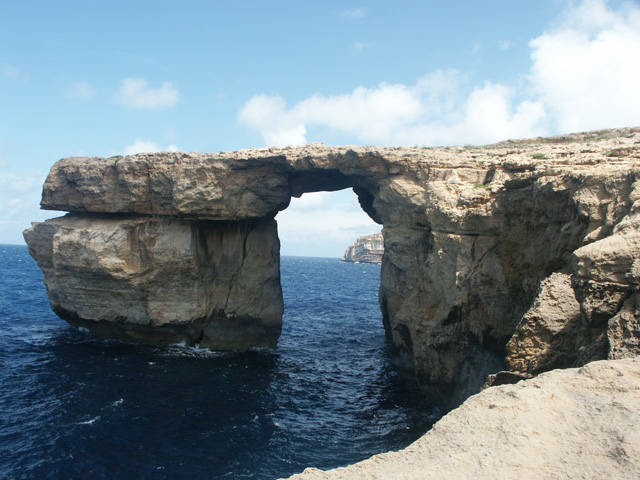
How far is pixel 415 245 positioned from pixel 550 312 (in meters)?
10.8

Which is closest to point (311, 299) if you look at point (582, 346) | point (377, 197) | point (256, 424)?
point (377, 197)

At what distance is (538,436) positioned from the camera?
5527 millimetres

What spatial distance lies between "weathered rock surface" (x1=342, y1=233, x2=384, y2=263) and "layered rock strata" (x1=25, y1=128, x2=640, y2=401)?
121m

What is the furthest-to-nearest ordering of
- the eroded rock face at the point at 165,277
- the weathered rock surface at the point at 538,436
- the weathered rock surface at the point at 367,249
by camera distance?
the weathered rock surface at the point at 367,249
the eroded rock face at the point at 165,277
the weathered rock surface at the point at 538,436

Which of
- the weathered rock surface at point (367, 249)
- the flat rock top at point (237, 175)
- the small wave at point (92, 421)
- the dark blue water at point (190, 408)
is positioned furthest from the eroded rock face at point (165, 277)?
the weathered rock surface at point (367, 249)

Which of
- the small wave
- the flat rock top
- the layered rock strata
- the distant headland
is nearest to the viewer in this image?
the distant headland

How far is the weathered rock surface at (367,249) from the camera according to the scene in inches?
5925

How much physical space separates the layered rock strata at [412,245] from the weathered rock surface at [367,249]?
120989mm

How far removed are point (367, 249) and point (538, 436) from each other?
152019 millimetres

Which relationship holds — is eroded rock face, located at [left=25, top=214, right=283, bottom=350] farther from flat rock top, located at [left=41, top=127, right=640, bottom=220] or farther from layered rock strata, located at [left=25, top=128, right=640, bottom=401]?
flat rock top, located at [left=41, top=127, right=640, bottom=220]

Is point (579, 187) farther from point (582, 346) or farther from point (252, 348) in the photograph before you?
point (252, 348)

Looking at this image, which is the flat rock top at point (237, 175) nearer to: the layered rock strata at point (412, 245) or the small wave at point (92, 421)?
the layered rock strata at point (412, 245)

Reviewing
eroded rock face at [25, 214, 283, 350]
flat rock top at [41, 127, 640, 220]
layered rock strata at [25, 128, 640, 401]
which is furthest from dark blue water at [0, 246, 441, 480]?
flat rock top at [41, 127, 640, 220]

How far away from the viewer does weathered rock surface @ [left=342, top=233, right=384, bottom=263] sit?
150500 mm
